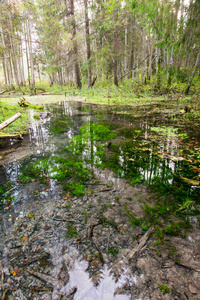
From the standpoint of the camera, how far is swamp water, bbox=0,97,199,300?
161 cm

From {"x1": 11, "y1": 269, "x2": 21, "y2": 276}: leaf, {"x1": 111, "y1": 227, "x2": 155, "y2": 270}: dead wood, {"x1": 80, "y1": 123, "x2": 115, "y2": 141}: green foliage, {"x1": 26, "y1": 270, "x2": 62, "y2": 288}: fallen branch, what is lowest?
{"x1": 26, "y1": 270, "x2": 62, "y2": 288}: fallen branch

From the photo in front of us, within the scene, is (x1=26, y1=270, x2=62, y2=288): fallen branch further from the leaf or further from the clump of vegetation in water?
the clump of vegetation in water

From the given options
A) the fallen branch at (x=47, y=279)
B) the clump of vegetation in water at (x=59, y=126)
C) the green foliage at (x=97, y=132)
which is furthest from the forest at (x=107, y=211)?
the clump of vegetation in water at (x=59, y=126)

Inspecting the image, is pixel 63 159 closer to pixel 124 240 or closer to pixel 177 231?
pixel 124 240

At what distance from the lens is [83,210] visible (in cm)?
A: 255

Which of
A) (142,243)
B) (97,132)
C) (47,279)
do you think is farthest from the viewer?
(97,132)

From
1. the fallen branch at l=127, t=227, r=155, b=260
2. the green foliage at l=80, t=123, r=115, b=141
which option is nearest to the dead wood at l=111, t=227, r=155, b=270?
the fallen branch at l=127, t=227, r=155, b=260

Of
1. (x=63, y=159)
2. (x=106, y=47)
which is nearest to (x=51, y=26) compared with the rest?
(x=106, y=47)

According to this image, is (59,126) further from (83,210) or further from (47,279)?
(47,279)

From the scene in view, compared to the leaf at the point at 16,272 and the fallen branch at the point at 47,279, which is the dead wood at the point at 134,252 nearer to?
the fallen branch at the point at 47,279

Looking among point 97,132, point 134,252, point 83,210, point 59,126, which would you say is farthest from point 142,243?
point 59,126

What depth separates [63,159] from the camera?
427 centimetres

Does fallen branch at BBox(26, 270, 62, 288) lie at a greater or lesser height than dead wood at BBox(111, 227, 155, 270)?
lesser

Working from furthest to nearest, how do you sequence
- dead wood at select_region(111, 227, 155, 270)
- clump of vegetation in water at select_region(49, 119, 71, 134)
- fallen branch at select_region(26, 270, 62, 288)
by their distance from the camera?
clump of vegetation in water at select_region(49, 119, 71, 134), dead wood at select_region(111, 227, 155, 270), fallen branch at select_region(26, 270, 62, 288)
